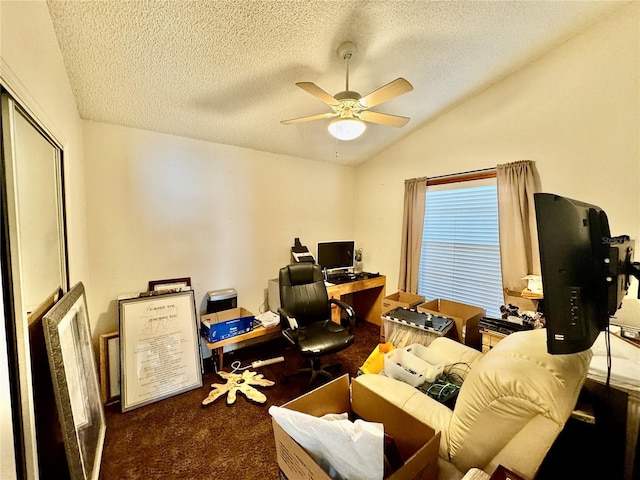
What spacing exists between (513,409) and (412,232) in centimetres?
253

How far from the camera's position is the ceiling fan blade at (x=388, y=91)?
1498 mm

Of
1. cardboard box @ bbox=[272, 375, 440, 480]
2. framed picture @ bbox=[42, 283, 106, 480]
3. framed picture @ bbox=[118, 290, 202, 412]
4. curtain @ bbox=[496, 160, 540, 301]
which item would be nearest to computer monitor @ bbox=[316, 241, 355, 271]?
framed picture @ bbox=[118, 290, 202, 412]

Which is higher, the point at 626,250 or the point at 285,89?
the point at 285,89

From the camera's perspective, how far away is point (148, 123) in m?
2.28

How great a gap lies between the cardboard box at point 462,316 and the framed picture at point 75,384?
8.64 feet

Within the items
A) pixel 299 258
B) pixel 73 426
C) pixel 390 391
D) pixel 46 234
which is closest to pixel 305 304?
pixel 299 258

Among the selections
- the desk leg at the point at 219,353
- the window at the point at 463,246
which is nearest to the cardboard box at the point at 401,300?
the window at the point at 463,246

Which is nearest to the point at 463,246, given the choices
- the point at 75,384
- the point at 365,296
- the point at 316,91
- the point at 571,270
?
the point at 365,296

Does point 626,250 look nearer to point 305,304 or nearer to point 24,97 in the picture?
point 305,304

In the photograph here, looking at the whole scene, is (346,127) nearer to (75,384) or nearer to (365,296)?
(75,384)

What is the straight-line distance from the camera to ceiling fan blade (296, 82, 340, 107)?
4.97ft

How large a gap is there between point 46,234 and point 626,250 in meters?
2.36

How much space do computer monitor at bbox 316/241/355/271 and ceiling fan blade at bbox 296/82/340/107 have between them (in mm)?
2016

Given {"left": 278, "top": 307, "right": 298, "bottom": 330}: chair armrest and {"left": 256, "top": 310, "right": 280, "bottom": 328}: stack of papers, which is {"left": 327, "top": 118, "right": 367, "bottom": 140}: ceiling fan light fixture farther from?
{"left": 256, "top": 310, "right": 280, "bottom": 328}: stack of papers
